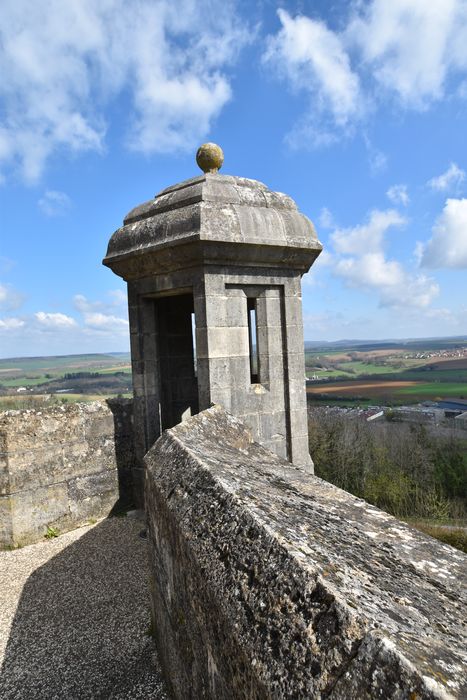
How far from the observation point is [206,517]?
1879mm

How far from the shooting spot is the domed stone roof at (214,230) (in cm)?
446

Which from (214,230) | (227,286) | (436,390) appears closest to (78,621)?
(227,286)

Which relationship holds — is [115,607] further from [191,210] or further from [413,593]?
[191,210]

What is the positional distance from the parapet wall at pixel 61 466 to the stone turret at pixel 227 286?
338mm

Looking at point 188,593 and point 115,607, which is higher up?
point 188,593

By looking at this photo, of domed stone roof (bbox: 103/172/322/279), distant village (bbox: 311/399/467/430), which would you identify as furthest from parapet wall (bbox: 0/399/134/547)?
distant village (bbox: 311/399/467/430)

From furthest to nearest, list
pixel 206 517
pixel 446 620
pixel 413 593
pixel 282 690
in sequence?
pixel 206 517 < pixel 413 593 < pixel 446 620 < pixel 282 690

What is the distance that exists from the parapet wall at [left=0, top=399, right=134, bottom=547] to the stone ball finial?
2.77m

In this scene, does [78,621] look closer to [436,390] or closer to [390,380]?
[436,390]

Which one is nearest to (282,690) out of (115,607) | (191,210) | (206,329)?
(115,607)

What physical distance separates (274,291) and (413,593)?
3986mm

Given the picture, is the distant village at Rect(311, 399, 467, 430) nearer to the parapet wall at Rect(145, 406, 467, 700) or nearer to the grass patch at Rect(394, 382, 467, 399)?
the grass patch at Rect(394, 382, 467, 399)

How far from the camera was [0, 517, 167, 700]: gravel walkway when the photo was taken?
2.78 meters

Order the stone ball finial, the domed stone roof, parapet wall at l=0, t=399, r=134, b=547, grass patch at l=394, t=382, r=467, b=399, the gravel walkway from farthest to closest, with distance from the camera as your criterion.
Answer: grass patch at l=394, t=382, r=467, b=399 → the stone ball finial → parapet wall at l=0, t=399, r=134, b=547 → the domed stone roof → the gravel walkway
